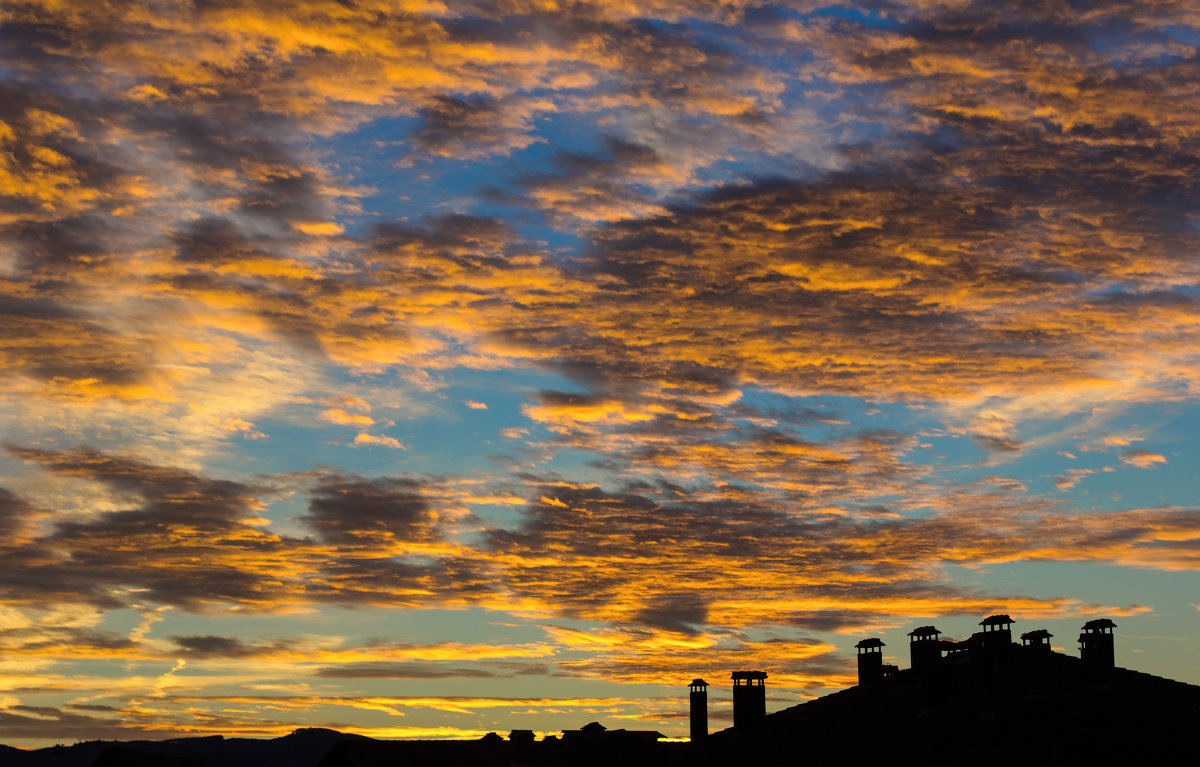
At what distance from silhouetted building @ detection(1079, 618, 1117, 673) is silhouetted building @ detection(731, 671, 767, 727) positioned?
2126cm

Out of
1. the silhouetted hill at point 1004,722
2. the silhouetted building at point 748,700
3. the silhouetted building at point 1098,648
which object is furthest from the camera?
the silhouetted building at point 748,700

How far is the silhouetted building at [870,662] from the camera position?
66.8 metres

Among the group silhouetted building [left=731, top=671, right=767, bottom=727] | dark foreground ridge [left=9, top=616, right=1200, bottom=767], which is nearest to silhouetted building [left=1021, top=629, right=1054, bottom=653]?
dark foreground ridge [left=9, top=616, right=1200, bottom=767]

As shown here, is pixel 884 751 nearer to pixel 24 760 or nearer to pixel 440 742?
pixel 440 742

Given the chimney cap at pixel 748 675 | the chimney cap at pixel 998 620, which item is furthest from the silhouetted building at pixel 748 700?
the chimney cap at pixel 998 620

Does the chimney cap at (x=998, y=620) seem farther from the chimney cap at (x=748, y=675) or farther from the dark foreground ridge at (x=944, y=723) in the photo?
the chimney cap at (x=748, y=675)

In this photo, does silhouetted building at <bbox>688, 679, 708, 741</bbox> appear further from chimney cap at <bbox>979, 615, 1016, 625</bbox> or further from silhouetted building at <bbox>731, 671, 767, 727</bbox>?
chimney cap at <bbox>979, 615, 1016, 625</bbox>

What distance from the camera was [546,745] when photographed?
79.2 meters

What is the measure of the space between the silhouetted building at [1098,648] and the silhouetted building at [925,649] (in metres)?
6.60

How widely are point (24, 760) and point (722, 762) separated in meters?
83.4

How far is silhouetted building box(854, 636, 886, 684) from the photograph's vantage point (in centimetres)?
6675

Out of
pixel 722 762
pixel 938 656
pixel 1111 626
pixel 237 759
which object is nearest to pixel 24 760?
pixel 237 759

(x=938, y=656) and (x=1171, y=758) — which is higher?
(x=938, y=656)

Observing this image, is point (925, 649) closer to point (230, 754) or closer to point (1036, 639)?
point (1036, 639)
